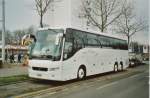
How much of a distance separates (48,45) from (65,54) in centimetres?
107

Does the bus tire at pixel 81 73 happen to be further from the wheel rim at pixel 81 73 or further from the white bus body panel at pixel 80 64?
the white bus body panel at pixel 80 64

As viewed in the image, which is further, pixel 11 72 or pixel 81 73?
pixel 11 72

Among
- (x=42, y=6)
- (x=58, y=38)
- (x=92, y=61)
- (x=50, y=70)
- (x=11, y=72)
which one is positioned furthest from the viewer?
(x=42, y=6)

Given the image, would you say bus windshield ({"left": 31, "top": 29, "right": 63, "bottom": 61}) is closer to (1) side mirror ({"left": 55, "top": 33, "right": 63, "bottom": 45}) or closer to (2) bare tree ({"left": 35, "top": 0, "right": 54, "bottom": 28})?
(1) side mirror ({"left": 55, "top": 33, "right": 63, "bottom": 45})

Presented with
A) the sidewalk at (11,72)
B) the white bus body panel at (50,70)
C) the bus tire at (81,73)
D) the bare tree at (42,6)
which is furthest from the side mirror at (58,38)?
the bare tree at (42,6)

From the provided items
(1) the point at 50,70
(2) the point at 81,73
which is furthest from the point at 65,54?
(2) the point at 81,73

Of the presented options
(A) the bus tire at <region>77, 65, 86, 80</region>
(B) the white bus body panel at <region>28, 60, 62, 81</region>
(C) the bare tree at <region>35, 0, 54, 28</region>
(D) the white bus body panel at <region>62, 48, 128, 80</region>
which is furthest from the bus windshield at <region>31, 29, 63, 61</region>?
(C) the bare tree at <region>35, 0, 54, 28</region>

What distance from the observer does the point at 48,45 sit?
17031 mm

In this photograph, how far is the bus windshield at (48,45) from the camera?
16.8 m

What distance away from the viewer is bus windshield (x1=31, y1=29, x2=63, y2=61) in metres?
16.8

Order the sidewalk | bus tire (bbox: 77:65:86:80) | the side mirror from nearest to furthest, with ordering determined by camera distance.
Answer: the side mirror → bus tire (bbox: 77:65:86:80) → the sidewalk

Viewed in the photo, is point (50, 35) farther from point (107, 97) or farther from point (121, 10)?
point (121, 10)

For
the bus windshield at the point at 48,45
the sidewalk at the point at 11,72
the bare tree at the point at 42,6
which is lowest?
the sidewalk at the point at 11,72

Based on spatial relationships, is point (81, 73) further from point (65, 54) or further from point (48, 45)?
point (48, 45)
